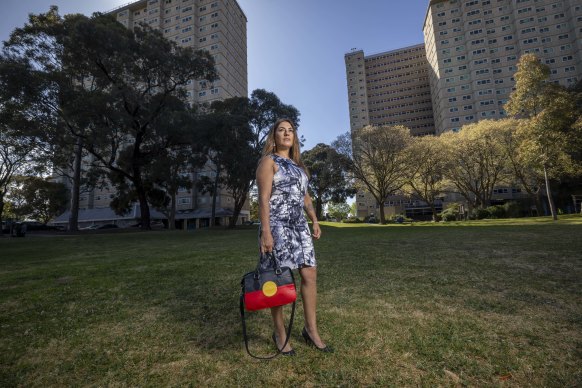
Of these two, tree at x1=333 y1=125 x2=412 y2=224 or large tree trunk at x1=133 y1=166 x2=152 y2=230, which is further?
tree at x1=333 y1=125 x2=412 y2=224

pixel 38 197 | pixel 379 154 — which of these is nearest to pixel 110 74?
pixel 379 154

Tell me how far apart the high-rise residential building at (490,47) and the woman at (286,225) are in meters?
83.4

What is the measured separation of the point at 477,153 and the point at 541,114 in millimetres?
13521

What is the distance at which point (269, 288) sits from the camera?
213 cm

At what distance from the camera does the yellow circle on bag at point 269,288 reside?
83.5 inches

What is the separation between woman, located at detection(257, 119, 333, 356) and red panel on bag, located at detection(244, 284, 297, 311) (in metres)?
0.31

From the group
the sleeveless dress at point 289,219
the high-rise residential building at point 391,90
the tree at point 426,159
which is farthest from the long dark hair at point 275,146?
the high-rise residential building at point 391,90

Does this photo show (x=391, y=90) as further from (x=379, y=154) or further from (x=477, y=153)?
(x=379, y=154)

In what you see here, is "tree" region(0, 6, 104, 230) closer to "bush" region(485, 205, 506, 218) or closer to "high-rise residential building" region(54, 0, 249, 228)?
"high-rise residential building" region(54, 0, 249, 228)

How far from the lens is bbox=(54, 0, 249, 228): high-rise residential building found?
57.5 meters

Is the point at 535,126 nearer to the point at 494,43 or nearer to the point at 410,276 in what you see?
the point at 410,276

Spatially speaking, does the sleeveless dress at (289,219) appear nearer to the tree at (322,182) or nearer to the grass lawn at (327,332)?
the grass lawn at (327,332)

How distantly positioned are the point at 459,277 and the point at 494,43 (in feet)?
300

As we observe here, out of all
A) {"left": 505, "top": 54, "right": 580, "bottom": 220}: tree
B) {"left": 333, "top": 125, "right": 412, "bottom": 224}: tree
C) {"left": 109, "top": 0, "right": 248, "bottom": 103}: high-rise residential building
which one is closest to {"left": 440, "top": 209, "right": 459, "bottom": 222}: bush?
{"left": 333, "top": 125, "right": 412, "bottom": 224}: tree
